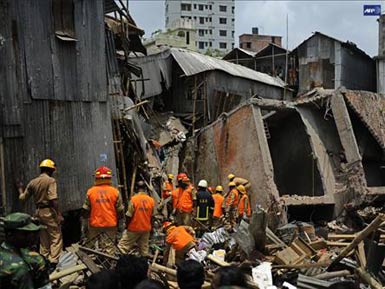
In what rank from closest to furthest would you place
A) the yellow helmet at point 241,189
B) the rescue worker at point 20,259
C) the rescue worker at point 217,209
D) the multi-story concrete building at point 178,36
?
the rescue worker at point 20,259
the rescue worker at point 217,209
the yellow helmet at point 241,189
the multi-story concrete building at point 178,36

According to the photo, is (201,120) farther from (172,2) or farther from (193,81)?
(172,2)

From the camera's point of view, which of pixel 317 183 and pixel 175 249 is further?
pixel 317 183

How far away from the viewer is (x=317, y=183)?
50.9ft

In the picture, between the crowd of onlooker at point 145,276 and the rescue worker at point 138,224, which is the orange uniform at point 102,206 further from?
the crowd of onlooker at point 145,276

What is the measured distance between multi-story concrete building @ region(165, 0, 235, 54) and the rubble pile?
74.2 metres

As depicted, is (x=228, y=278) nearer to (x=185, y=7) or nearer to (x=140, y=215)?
(x=140, y=215)

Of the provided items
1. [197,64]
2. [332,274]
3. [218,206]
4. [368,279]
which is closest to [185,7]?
[197,64]

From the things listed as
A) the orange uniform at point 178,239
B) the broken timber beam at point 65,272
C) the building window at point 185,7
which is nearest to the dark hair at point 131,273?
the broken timber beam at point 65,272

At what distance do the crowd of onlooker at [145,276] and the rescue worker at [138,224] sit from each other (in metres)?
4.42

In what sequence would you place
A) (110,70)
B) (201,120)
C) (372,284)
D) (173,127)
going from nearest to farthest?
(372,284) → (110,70) → (173,127) → (201,120)

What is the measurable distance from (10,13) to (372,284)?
7.42 m

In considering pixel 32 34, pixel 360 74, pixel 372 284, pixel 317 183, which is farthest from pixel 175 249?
pixel 360 74

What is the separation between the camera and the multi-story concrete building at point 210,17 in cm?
8344

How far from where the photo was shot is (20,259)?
455 centimetres
